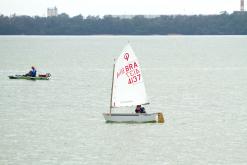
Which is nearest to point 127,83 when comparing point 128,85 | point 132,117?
point 128,85

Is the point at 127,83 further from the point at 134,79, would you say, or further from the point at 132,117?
the point at 132,117

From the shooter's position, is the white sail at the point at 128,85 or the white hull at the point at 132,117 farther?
the white sail at the point at 128,85

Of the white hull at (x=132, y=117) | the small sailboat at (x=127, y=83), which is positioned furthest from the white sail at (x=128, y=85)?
the white hull at (x=132, y=117)

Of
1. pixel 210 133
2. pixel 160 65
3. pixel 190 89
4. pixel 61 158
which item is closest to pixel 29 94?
pixel 190 89

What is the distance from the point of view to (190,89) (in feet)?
353

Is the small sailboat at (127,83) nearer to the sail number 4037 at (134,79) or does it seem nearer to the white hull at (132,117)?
the sail number 4037 at (134,79)

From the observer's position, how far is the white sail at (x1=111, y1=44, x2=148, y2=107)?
74938mm

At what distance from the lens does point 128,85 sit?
75625mm

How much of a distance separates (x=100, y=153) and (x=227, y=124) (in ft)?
52.2

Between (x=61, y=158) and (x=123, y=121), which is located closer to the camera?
(x=61, y=158)

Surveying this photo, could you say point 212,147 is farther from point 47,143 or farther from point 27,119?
point 27,119

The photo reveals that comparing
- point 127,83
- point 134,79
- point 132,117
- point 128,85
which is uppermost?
point 134,79

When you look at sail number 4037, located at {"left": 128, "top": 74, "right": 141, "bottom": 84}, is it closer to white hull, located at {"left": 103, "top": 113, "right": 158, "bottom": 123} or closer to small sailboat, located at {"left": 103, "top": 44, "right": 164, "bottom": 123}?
small sailboat, located at {"left": 103, "top": 44, "right": 164, "bottom": 123}

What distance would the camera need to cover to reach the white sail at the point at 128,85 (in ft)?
246
